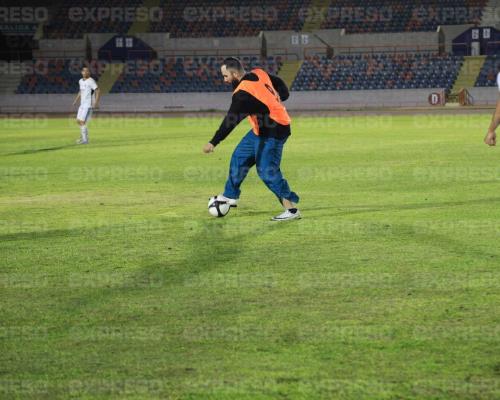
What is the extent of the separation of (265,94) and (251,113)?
0.92 feet

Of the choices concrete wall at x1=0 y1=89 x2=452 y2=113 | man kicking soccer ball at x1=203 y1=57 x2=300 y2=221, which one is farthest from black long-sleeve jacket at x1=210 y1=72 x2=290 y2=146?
concrete wall at x1=0 y1=89 x2=452 y2=113

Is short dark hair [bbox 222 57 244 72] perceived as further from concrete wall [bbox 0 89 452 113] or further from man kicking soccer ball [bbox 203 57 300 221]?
concrete wall [bbox 0 89 452 113]

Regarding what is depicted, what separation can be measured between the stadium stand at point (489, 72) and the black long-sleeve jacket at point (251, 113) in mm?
42633

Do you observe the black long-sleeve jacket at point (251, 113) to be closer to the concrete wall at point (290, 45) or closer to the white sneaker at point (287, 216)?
the white sneaker at point (287, 216)

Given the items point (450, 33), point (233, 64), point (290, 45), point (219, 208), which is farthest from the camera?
point (290, 45)

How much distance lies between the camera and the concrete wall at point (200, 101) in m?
52.8

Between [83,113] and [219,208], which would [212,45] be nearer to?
[83,113]

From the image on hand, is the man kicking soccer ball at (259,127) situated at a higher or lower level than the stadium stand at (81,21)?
higher

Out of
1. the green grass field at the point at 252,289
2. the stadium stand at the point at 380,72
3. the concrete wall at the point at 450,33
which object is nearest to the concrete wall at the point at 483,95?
the stadium stand at the point at 380,72

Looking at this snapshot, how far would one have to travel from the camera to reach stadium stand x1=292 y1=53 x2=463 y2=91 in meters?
53.3

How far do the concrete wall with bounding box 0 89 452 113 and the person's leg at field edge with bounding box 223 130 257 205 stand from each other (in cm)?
4109

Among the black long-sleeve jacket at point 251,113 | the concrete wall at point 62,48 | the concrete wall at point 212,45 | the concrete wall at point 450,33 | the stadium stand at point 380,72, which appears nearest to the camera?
the black long-sleeve jacket at point 251,113

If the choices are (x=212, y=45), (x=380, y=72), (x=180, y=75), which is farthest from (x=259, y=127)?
(x=212, y=45)

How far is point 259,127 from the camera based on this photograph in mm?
11383
